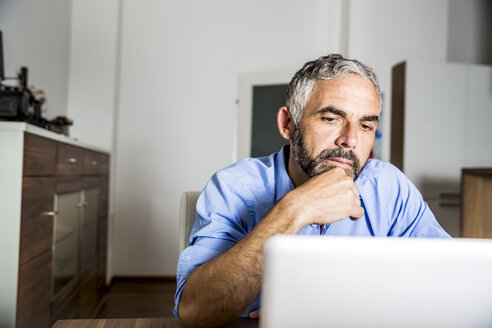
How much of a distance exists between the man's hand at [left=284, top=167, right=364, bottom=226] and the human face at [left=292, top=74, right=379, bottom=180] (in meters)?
0.25

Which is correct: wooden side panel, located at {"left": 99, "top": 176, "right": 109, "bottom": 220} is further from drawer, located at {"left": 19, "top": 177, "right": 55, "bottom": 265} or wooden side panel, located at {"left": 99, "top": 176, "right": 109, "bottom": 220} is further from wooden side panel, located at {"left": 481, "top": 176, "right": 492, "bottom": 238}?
wooden side panel, located at {"left": 481, "top": 176, "right": 492, "bottom": 238}

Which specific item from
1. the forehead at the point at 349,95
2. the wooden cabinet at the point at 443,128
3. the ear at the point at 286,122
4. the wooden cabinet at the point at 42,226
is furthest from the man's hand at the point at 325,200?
the wooden cabinet at the point at 443,128

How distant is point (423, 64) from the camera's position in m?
3.44

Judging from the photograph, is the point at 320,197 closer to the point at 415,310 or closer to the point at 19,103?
the point at 415,310

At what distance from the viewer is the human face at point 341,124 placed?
3.70 feet

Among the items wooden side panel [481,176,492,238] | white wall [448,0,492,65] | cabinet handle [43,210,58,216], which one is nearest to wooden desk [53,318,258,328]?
cabinet handle [43,210,58,216]

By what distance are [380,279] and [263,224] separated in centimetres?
43

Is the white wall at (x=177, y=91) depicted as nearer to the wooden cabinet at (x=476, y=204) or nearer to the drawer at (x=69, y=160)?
the drawer at (x=69, y=160)

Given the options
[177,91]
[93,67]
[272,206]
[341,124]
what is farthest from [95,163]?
[341,124]

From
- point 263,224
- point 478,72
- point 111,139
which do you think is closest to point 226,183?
point 263,224

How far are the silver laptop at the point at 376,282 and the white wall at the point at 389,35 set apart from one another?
140 inches

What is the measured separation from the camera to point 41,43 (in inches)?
120

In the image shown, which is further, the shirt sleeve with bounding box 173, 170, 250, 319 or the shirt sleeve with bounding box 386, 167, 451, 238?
the shirt sleeve with bounding box 386, 167, 451, 238

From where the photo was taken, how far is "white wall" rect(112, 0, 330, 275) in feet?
13.2
